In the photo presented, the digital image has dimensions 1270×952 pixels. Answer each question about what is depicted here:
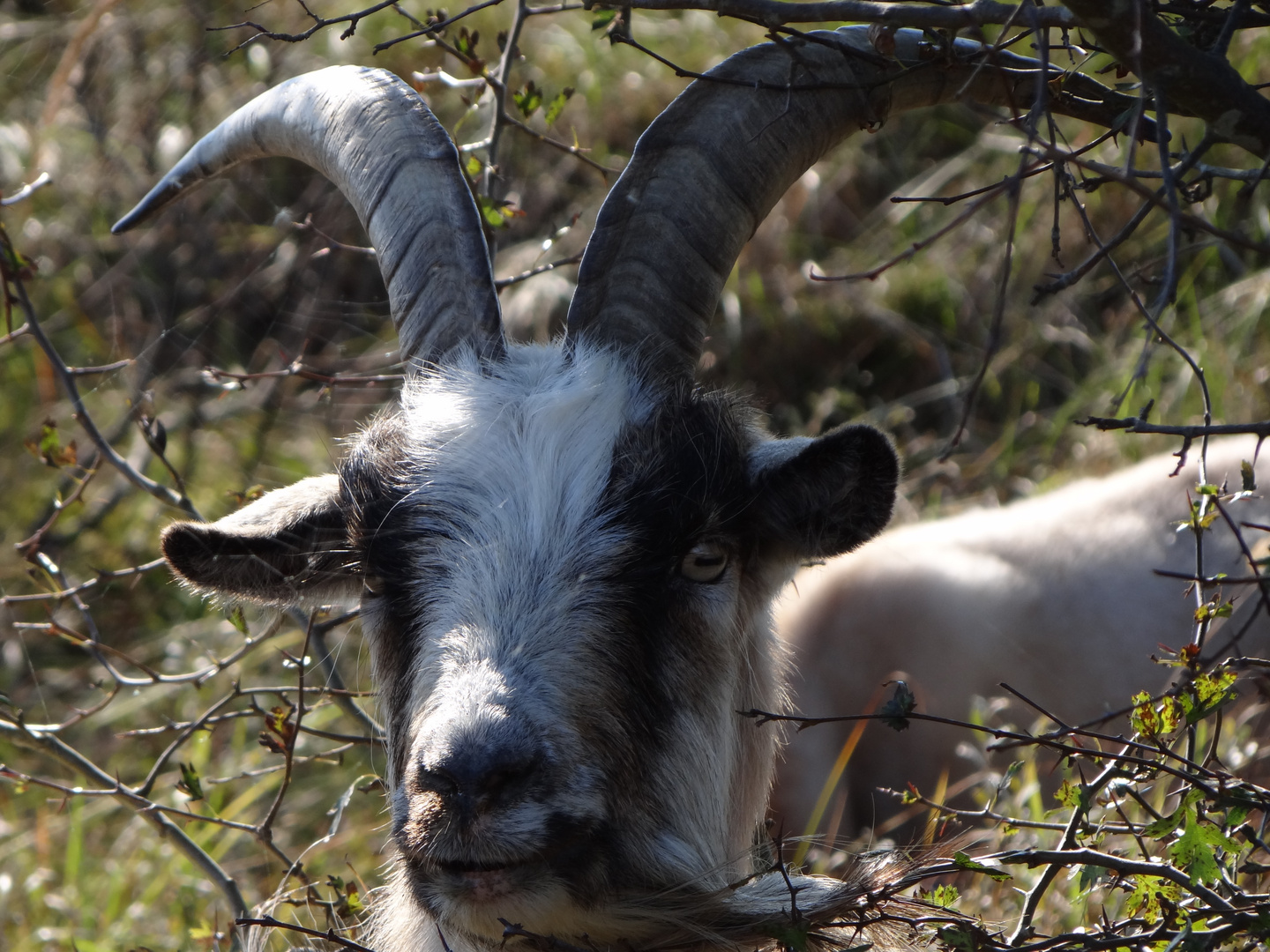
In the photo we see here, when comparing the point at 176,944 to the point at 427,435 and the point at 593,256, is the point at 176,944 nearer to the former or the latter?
the point at 427,435

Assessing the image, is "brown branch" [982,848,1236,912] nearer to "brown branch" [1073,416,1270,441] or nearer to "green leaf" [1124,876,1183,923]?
"green leaf" [1124,876,1183,923]

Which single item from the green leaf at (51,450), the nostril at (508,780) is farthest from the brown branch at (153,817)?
the nostril at (508,780)

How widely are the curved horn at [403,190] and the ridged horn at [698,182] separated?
30 centimetres

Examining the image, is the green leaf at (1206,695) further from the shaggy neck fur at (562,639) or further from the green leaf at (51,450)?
the green leaf at (51,450)

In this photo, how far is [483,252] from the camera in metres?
3.31

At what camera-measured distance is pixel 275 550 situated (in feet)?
10.6

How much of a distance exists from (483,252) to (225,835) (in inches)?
144

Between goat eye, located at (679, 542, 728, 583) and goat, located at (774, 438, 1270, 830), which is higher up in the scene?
goat eye, located at (679, 542, 728, 583)

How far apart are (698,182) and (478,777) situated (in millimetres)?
1659

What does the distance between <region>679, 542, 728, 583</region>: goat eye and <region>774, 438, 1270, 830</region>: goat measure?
2.38m

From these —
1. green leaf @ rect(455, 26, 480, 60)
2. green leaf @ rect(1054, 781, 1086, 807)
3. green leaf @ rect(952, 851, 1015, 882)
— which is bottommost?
green leaf @ rect(952, 851, 1015, 882)

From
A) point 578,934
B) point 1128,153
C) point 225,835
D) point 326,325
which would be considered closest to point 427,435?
point 578,934

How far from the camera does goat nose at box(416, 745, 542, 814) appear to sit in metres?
2.27

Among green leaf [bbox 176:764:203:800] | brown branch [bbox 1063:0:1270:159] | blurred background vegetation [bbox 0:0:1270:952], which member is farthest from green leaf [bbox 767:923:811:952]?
blurred background vegetation [bbox 0:0:1270:952]
